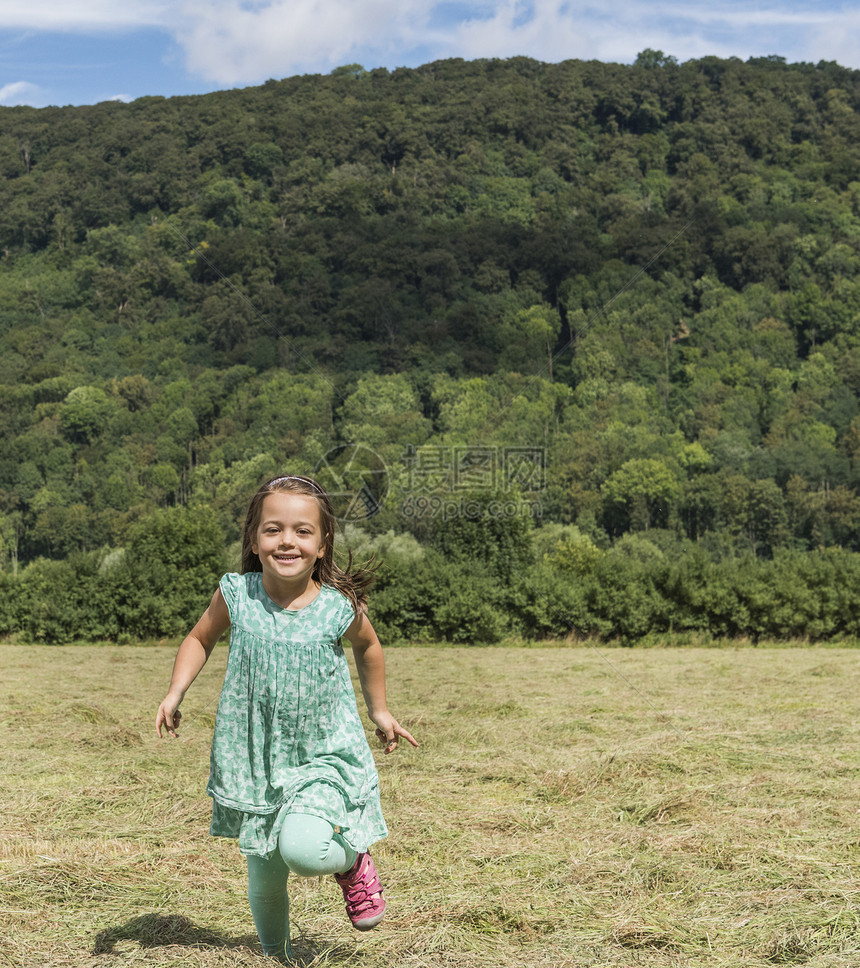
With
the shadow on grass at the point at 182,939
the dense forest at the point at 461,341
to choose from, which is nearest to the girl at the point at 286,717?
the shadow on grass at the point at 182,939

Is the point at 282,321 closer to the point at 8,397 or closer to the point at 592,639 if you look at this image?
the point at 8,397

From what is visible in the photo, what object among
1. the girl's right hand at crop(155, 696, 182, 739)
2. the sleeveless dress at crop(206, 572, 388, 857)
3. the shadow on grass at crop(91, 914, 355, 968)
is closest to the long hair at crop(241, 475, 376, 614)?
the sleeveless dress at crop(206, 572, 388, 857)

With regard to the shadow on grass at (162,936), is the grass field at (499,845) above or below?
below

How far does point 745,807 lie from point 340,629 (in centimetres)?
323

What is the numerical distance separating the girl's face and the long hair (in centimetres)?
3

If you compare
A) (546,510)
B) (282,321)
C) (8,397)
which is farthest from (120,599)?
(282,321)

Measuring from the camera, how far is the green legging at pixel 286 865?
305 centimetres

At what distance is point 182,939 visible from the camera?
3688 millimetres

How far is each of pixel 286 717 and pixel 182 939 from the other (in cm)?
110

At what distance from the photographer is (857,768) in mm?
6504

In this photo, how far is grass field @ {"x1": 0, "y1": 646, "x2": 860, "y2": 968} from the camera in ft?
12.1

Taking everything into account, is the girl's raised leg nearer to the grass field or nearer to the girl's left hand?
the grass field

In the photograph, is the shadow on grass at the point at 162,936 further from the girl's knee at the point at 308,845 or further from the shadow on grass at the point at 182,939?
the girl's knee at the point at 308,845

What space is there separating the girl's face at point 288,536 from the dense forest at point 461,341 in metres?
16.8
